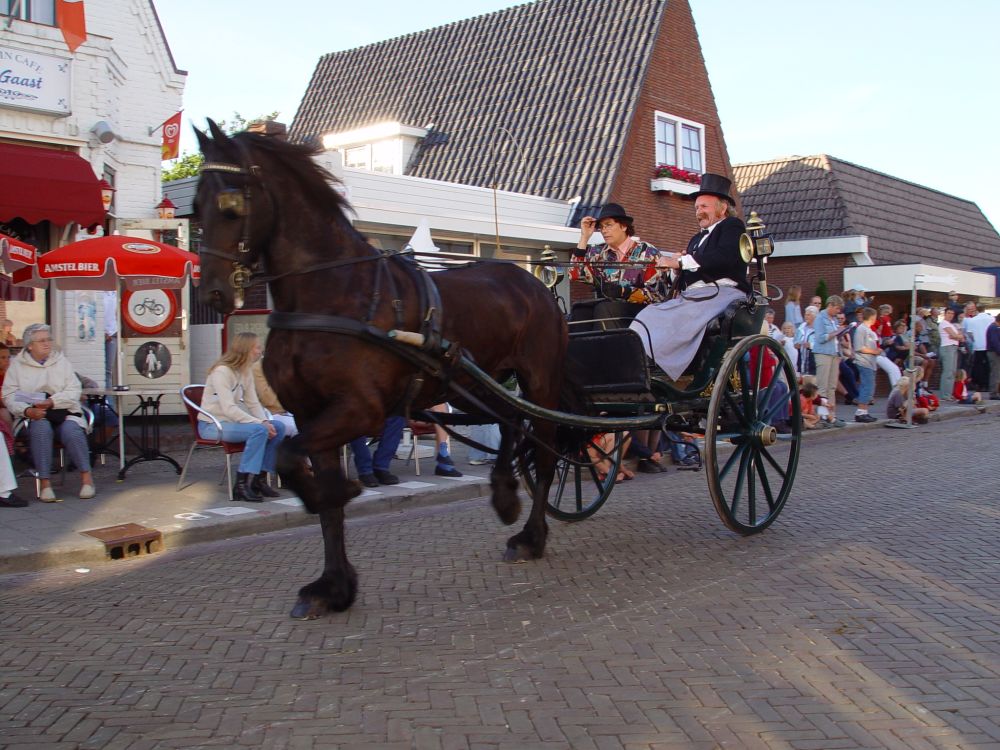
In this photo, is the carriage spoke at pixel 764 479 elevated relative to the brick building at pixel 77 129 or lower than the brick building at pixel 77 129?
lower

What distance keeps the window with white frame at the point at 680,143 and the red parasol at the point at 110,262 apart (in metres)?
13.3

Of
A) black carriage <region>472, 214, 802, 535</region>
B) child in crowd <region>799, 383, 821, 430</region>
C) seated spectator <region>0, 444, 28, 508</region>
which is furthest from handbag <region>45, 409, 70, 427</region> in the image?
child in crowd <region>799, 383, 821, 430</region>

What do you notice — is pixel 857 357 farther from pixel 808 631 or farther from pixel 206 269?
pixel 206 269

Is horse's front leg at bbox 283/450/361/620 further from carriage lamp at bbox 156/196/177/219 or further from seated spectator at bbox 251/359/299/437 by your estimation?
carriage lamp at bbox 156/196/177/219

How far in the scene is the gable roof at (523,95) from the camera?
19.5 meters

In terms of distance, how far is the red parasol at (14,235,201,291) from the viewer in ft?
29.3

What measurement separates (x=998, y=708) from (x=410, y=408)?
3.04 meters

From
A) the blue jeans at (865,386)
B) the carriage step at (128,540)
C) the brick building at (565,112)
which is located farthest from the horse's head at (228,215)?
the brick building at (565,112)

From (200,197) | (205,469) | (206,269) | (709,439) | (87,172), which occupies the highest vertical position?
(87,172)

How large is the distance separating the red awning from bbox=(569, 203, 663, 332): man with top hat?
5552 millimetres

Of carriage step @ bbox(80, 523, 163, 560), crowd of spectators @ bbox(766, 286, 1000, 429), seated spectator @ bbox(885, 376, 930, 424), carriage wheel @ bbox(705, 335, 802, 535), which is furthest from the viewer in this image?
seated spectator @ bbox(885, 376, 930, 424)

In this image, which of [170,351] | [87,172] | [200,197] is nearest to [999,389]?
[170,351]

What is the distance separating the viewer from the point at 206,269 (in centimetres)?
445

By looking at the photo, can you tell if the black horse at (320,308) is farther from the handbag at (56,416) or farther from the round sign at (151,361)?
the round sign at (151,361)
